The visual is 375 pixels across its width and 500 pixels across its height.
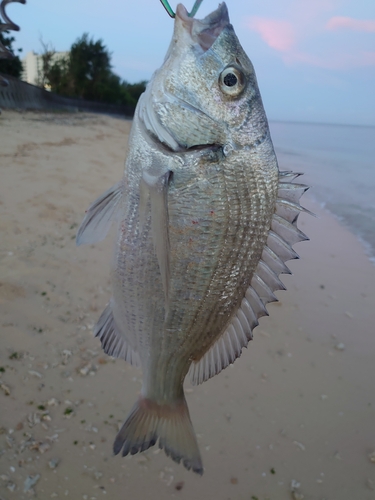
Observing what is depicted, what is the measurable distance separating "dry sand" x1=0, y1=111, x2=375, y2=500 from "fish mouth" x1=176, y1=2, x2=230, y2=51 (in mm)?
2396

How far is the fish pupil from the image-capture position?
1.46 meters

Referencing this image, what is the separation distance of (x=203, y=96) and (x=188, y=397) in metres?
2.34

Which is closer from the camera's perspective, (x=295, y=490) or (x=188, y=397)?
(x=295, y=490)

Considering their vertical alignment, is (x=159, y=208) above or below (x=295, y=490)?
above

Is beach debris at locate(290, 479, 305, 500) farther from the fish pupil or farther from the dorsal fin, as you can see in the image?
the fish pupil

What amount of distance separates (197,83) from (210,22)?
0.25 m

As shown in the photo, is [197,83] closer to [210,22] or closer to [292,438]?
[210,22]

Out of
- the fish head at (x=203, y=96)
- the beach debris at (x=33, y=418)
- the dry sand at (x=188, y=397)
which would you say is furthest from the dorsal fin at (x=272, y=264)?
the beach debris at (x=33, y=418)

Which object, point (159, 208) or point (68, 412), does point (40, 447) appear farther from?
point (159, 208)

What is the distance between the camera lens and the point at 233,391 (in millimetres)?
3170

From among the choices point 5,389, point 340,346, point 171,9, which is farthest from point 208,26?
point 340,346

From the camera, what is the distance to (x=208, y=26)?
1.51m

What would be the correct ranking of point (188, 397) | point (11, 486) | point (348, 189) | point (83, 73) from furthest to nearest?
1. point (83, 73)
2. point (348, 189)
3. point (188, 397)
4. point (11, 486)

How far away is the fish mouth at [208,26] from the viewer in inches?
57.7
